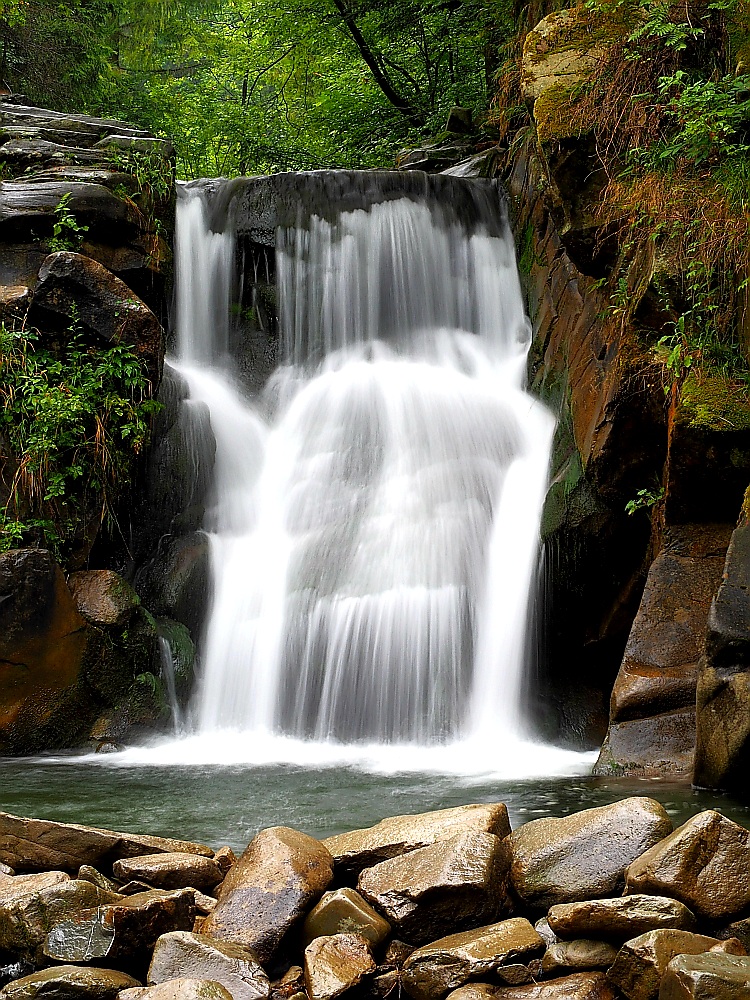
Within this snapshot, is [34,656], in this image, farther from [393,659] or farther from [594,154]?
[594,154]

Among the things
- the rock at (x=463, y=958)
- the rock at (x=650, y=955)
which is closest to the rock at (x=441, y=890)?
the rock at (x=463, y=958)

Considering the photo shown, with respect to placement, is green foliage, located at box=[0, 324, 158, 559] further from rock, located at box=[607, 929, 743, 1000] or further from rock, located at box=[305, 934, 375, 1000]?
rock, located at box=[607, 929, 743, 1000]

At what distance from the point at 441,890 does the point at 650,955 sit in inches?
31.0

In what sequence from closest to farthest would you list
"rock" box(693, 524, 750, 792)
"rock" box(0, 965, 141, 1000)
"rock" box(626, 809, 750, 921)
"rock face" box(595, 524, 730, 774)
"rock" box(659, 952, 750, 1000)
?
"rock" box(659, 952, 750, 1000) < "rock" box(0, 965, 141, 1000) < "rock" box(626, 809, 750, 921) < "rock" box(693, 524, 750, 792) < "rock face" box(595, 524, 730, 774)

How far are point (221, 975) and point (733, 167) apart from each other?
597 cm

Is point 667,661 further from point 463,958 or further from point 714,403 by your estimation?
point 463,958

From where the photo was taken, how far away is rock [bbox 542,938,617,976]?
3186 millimetres

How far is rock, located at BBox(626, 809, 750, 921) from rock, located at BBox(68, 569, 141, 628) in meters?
5.63

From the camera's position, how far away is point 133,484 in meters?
9.27

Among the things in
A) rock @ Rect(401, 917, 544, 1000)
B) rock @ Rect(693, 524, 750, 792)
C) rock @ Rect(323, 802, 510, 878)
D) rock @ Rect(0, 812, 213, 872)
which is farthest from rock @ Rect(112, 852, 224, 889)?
rock @ Rect(693, 524, 750, 792)

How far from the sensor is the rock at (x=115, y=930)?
11.1 feet

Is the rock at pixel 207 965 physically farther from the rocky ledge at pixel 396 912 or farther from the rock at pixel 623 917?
the rock at pixel 623 917

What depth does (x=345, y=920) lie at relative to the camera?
138 inches

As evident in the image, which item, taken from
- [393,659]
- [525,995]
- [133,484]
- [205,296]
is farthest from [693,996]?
[205,296]
